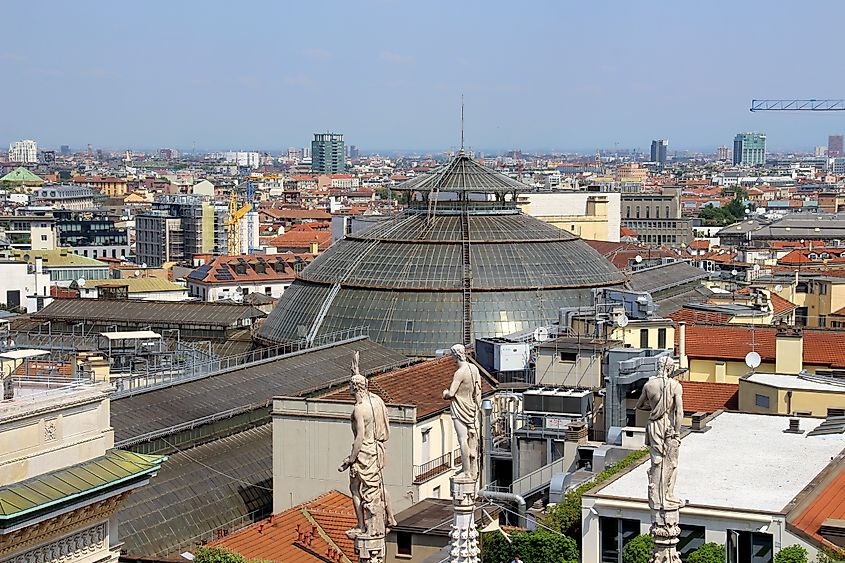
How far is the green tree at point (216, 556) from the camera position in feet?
98.0

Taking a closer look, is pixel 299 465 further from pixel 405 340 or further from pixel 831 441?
pixel 405 340

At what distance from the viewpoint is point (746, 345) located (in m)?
54.4

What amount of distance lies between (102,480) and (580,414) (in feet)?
62.0

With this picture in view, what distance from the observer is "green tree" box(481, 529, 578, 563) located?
100ft

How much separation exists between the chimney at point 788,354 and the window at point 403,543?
23.1m

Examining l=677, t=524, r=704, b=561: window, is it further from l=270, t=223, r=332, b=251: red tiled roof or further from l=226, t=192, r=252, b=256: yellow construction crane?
l=226, t=192, r=252, b=256: yellow construction crane

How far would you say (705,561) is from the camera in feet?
94.4

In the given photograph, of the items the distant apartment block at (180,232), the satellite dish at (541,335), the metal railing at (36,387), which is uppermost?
the metal railing at (36,387)

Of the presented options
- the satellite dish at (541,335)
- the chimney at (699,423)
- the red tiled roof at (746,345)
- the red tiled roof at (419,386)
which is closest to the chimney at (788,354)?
the red tiled roof at (746,345)

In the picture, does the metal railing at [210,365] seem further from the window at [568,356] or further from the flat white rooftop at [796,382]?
the flat white rooftop at [796,382]

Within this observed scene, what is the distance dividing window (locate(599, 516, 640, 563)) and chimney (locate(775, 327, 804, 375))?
22477mm

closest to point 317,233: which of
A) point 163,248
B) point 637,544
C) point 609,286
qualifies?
point 163,248

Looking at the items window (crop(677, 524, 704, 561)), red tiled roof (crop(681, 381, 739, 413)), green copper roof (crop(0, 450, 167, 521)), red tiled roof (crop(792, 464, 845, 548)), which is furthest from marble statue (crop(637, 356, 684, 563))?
red tiled roof (crop(681, 381, 739, 413))

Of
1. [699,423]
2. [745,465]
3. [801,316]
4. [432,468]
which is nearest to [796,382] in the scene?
[699,423]
